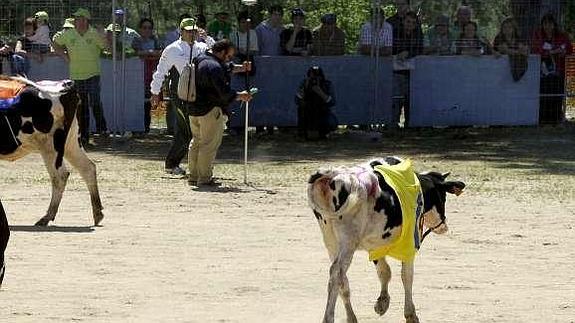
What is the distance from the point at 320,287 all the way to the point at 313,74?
1206 centimetres

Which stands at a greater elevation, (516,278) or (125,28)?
(125,28)

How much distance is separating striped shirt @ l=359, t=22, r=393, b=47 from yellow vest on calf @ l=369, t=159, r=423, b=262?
557 inches

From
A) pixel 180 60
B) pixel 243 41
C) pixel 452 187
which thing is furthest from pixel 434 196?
pixel 243 41

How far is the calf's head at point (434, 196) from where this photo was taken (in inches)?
390

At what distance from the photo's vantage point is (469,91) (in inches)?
942

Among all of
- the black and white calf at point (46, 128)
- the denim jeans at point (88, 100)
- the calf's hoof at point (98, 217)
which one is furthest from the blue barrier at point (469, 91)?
the calf's hoof at point (98, 217)

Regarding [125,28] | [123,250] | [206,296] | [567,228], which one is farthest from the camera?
[125,28]

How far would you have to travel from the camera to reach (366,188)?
872cm

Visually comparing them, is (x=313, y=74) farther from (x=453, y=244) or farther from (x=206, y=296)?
(x=206, y=296)

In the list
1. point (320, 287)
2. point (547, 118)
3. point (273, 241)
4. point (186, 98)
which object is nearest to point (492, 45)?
point (547, 118)

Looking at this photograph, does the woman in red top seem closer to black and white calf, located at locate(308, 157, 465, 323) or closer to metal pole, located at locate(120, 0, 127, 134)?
metal pole, located at locate(120, 0, 127, 134)

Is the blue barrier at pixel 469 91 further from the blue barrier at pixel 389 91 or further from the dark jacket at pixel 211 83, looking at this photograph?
the dark jacket at pixel 211 83

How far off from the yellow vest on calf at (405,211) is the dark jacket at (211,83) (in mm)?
7670

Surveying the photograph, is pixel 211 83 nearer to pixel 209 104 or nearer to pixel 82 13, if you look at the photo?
pixel 209 104
